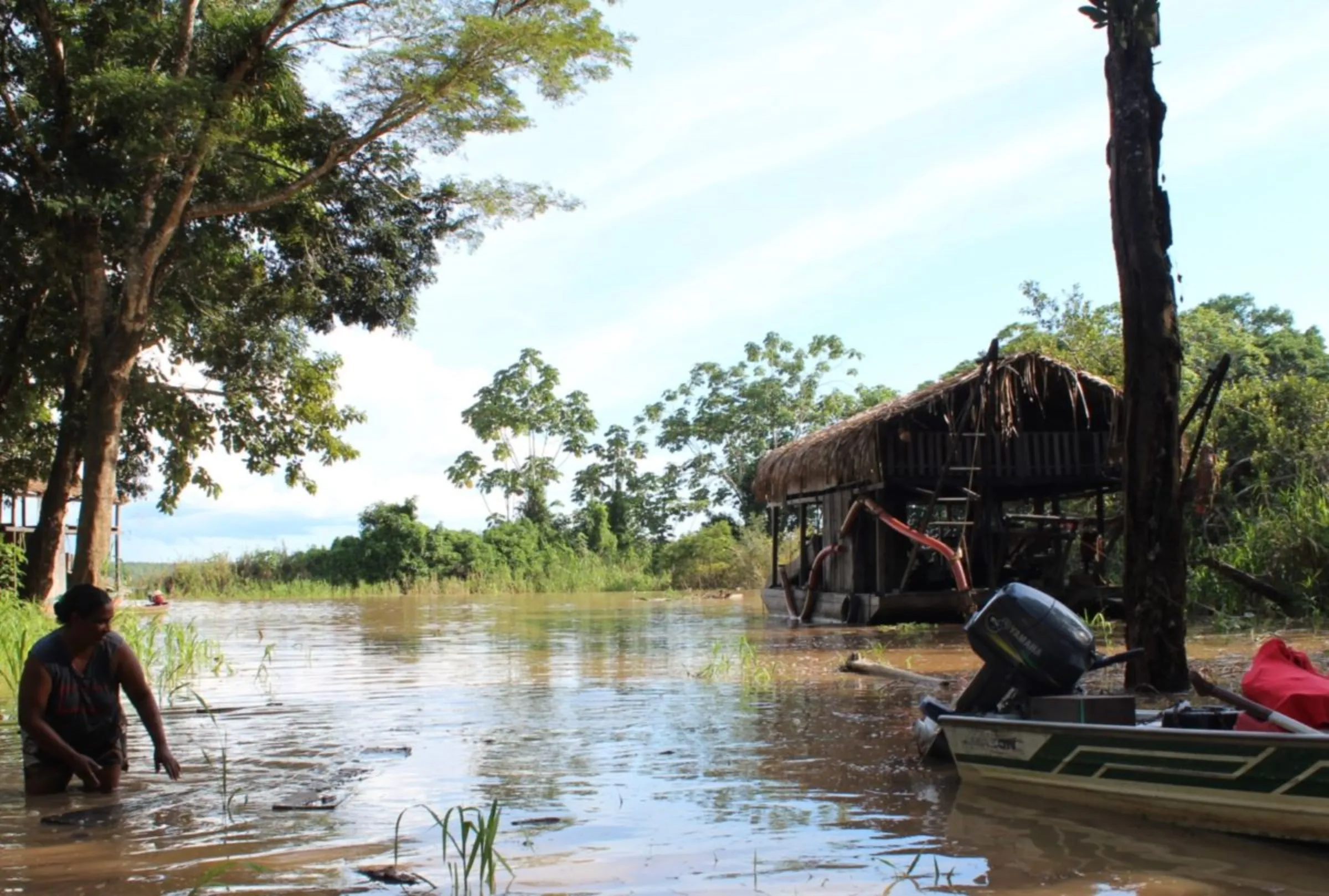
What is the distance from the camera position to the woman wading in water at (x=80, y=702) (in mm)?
6227

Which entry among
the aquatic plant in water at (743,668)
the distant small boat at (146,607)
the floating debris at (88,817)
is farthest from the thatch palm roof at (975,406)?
the distant small boat at (146,607)

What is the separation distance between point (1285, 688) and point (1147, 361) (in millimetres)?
3517

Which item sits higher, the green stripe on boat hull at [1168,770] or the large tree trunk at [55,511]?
the large tree trunk at [55,511]

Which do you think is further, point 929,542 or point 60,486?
point 60,486

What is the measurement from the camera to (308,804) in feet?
20.2

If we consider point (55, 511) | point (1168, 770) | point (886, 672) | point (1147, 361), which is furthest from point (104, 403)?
point (1168, 770)

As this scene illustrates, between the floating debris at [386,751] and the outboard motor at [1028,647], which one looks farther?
the floating debris at [386,751]

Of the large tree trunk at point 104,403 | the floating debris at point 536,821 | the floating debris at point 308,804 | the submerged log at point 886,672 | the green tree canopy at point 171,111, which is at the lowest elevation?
the floating debris at point 536,821

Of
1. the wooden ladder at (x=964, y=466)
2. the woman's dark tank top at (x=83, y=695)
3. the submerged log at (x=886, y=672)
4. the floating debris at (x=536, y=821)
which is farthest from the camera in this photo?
the wooden ladder at (x=964, y=466)

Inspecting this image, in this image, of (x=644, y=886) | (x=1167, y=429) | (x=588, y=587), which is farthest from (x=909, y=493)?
(x=588, y=587)

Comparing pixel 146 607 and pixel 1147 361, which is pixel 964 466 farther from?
pixel 146 607

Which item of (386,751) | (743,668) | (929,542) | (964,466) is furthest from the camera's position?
(964,466)

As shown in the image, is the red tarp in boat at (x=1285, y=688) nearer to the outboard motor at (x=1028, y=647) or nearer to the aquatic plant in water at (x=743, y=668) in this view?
the outboard motor at (x=1028, y=647)

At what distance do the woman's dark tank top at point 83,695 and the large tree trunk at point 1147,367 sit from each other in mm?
6215
